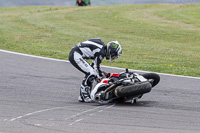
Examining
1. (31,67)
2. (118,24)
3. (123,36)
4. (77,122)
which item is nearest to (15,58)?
(31,67)

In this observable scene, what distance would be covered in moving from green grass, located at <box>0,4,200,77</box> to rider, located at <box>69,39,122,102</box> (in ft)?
16.0

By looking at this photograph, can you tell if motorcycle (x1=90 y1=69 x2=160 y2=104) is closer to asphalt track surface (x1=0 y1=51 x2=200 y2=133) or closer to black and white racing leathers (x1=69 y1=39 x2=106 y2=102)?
asphalt track surface (x1=0 y1=51 x2=200 y2=133)

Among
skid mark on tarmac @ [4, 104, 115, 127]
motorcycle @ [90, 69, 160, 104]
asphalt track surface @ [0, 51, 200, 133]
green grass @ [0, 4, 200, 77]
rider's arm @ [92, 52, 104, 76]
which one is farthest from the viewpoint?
green grass @ [0, 4, 200, 77]

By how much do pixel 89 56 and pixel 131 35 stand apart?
51.4 feet

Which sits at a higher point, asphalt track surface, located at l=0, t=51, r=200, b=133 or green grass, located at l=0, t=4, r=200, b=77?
green grass, located at l=0, t=4, r=200, b=77

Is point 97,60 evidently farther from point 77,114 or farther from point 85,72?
point 77,114

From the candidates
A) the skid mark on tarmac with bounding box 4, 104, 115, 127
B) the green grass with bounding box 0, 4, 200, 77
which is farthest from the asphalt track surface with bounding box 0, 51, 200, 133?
the green grass with bounding box 0, 4, 200, 77

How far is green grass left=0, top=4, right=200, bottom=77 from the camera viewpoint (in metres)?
14.6

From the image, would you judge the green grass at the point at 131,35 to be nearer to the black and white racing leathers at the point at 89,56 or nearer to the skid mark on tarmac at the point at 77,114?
the black and white racing leathers at the point at 89,56

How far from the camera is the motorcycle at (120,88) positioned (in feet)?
23.3

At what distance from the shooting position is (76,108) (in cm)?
712

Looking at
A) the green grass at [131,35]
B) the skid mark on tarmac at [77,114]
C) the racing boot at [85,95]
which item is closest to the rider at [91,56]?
the racing boot at [85,95]

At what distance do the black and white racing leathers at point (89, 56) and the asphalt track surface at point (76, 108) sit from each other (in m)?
0.68

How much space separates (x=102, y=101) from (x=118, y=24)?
21.4 m
